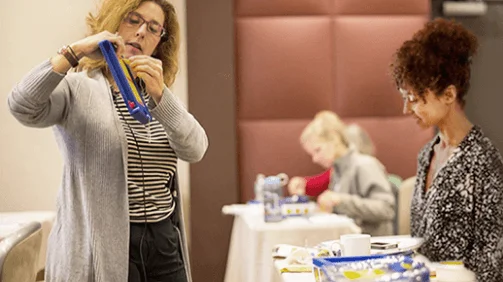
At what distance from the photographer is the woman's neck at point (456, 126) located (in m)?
1.66

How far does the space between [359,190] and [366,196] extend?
5 cm

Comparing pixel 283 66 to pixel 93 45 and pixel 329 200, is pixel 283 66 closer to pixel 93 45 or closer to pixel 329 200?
pixel 329 200

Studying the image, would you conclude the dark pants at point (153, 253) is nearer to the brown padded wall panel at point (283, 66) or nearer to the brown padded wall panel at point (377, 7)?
the brown padded wall panel at point (283, 66)

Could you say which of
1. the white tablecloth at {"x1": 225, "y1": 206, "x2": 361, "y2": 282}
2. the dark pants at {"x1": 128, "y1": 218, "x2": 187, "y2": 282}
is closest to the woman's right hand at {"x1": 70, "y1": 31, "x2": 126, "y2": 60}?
the dark pants at {"x1": 128, "y1": 218, "x2": 187, "y2": 282}

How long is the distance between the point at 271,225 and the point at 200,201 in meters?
0.64

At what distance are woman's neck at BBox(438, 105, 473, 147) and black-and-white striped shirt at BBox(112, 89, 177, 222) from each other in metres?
0.72

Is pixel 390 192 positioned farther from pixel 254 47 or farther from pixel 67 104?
pixel 67 104

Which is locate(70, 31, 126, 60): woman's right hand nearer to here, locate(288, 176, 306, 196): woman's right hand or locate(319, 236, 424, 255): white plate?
locate(319, 236, 424, 255): white plate

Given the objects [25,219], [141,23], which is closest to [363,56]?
[141,23]

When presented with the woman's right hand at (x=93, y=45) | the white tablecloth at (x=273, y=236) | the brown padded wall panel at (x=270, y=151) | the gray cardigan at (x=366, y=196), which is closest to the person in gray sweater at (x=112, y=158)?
the woman's right hand at (x=93, y=45)

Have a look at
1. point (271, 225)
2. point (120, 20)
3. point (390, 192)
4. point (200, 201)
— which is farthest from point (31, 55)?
point (390, 192)

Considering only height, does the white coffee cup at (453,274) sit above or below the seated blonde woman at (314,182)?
above

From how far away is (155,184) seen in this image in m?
1.49

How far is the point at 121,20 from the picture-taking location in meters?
1.50
